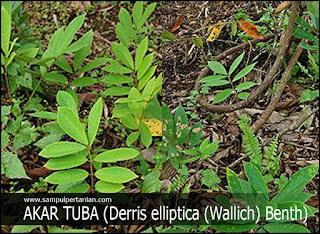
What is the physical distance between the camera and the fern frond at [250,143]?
2.83ft

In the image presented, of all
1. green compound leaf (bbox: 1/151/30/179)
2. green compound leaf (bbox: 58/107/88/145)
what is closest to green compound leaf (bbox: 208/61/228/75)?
green compound leaf (bbox: 58/107/88/145)

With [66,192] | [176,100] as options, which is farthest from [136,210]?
[176,100]

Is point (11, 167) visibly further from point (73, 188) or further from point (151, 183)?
point (151, 183)

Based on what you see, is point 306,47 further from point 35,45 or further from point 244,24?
point 35,45

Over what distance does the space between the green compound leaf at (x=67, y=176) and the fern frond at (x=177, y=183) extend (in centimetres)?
28

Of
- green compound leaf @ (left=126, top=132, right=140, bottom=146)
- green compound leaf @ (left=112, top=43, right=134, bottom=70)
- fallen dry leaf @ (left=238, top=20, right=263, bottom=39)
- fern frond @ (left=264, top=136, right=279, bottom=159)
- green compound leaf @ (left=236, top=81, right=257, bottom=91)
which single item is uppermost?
green compound leaf @ (left=112, top=43, right=134, bottom=70)

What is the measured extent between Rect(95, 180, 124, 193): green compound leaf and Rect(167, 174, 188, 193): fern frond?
20 cm

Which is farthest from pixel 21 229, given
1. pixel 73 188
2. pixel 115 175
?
pixel 115 175

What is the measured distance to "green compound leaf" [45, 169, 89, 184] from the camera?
3.71ft

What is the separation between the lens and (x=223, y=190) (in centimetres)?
97

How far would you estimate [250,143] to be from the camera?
2.85 feet

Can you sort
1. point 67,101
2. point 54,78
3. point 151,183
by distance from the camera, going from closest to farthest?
point 67,101, point 151,183, point 54,78

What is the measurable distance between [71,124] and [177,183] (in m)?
0.32

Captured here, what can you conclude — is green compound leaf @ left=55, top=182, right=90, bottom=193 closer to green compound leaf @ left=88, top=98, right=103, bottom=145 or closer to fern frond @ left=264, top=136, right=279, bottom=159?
green compound leaf @ left=88, top=98, right=103, bottom=145
